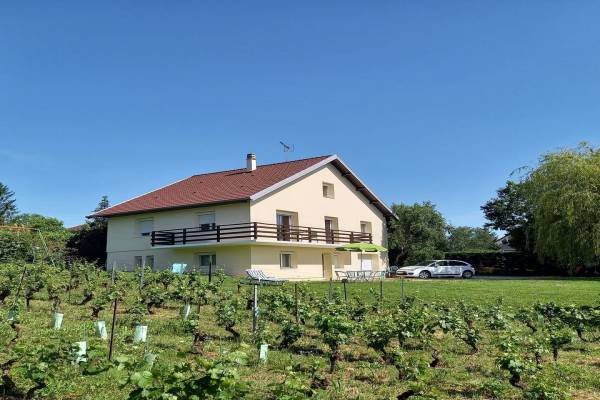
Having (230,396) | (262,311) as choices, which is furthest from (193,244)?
(230,396)

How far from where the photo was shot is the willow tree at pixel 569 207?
1079 inches

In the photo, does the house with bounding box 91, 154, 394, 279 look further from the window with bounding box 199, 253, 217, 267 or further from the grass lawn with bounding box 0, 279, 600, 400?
the grass lawn with bounding box 0, 279, 600, 400

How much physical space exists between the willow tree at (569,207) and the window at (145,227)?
22.0 m

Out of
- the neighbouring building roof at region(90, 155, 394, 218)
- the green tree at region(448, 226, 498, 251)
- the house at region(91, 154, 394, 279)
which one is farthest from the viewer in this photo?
the green tree at region(448, 226, 498, 251)

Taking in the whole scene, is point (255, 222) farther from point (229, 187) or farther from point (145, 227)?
point (145, 227)

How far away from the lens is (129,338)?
8.38 m

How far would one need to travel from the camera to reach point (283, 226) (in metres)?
27.7

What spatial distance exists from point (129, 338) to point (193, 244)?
61.3 ft

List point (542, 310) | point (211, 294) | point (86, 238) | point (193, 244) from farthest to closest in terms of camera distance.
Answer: point (86, 238) → point (193, 244) → point (211, 294) → point (542, 310)

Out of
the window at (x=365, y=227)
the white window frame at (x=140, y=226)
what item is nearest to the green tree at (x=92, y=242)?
the white window frame at (x=140, y=226)

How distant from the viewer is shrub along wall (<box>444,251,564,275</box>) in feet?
128

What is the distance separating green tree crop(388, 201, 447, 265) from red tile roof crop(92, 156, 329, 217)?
Result: 13663 mm

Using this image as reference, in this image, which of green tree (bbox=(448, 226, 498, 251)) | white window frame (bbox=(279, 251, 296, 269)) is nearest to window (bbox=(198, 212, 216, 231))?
white window frame (bbox=(279, 251, 296, 269))

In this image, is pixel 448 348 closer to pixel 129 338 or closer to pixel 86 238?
pixel 129 338
